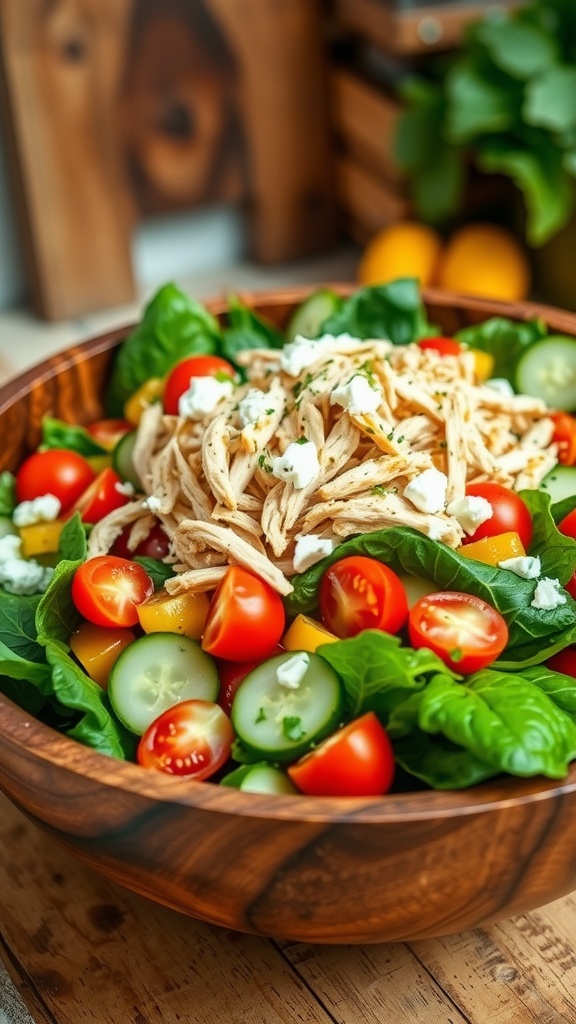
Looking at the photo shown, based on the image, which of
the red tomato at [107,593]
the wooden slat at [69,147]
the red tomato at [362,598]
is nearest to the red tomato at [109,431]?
the red tomato at [107,593]

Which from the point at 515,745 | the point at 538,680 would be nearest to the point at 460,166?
the point at 538,680

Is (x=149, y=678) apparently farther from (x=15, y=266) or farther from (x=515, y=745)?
(x=15, y=266)

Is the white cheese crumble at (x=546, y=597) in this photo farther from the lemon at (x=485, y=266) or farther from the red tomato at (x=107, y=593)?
the lemon at (x=485, y=266)

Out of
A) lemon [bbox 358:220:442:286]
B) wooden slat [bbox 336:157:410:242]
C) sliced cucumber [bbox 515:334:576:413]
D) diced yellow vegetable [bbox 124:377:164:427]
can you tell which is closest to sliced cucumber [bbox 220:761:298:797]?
diced yellow vegetable [bbox 124:377:164:427]

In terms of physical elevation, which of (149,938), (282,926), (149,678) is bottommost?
(149,938)

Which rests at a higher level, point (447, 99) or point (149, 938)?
point (447, 99)

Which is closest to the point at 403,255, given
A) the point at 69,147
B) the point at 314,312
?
the point at 69,147

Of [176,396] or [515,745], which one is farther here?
[176,396]
